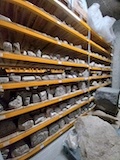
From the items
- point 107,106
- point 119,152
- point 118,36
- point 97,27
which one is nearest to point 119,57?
point 118,36

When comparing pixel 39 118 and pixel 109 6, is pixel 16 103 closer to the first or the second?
pixel 39 118

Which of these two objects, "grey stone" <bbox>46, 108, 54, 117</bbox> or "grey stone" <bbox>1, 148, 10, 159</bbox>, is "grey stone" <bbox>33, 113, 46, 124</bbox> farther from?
"grey stone" <bbox>1, 148, 10, 159</bbox>

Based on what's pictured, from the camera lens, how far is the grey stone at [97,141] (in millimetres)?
1083

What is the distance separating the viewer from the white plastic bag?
208cm

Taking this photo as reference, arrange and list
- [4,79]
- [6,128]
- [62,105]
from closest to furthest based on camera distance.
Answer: [4,79], [6,128], [62,105]

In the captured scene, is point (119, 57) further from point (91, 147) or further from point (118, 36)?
point (91, 147)

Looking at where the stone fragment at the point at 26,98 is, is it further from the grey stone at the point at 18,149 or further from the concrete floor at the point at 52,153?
the concrete floor at the point at 52,153

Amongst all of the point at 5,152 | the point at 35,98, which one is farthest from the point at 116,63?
Result: the point at 5,152

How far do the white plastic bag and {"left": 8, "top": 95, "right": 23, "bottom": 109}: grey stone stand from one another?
191 centimetres

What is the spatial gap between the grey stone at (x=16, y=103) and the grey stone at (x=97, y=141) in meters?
0.83

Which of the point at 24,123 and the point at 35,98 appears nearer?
the point at 24,123

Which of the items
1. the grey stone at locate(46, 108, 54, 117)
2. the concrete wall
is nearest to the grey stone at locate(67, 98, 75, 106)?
the grey stone at locate(46, 108, 54, 117)

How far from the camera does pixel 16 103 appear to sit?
3.84 feet

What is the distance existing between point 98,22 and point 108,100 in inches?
A: 63.0
